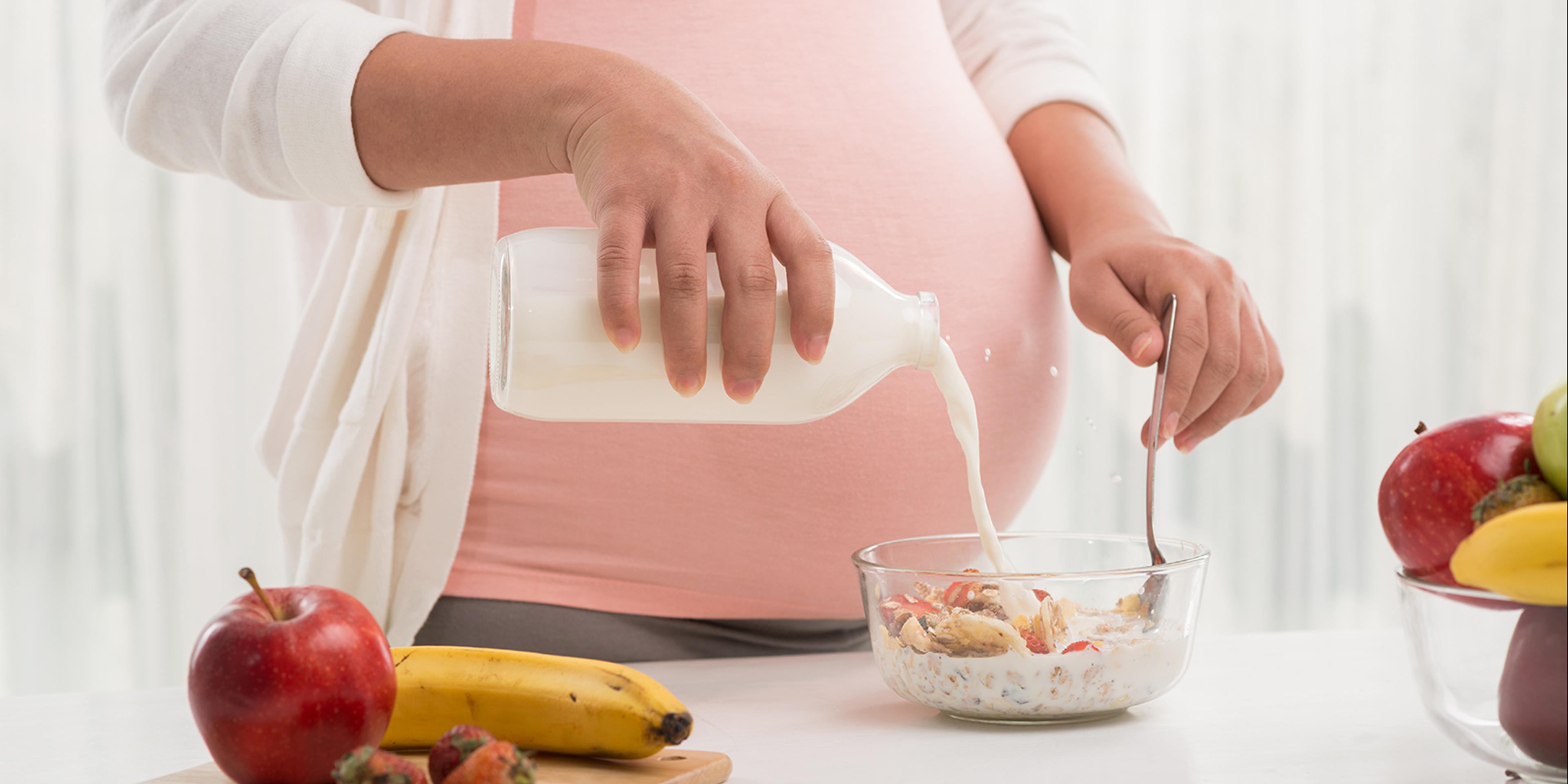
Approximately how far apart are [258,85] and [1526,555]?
2.27ft

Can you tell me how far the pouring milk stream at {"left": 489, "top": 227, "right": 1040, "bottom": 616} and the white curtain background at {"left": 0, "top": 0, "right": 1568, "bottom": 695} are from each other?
4.06ft

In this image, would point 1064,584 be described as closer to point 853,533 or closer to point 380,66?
point 853,533

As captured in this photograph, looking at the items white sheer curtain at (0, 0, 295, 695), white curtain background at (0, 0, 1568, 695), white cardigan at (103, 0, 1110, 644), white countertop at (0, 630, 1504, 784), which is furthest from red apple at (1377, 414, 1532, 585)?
white sheer curtain at (0, 0, 295, 695)

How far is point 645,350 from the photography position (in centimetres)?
59

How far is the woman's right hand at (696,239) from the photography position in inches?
21.8

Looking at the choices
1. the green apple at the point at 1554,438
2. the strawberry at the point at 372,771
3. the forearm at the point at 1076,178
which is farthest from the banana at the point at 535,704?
the forearm at the point at 1076,178

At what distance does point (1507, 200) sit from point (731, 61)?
1.96 meters

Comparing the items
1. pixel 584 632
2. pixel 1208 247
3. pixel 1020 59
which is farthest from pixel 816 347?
pixel 1208 247

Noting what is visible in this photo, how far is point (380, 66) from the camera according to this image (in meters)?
0.69

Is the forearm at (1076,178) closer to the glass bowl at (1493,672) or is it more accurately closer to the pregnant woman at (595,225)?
the pregnant woman at (595,225)

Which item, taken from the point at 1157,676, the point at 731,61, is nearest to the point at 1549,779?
the point at 1157,676

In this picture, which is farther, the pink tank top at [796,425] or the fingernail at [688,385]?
the pink tank top at [796,425]

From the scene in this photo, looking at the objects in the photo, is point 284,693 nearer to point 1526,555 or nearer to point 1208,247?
point 1526,555

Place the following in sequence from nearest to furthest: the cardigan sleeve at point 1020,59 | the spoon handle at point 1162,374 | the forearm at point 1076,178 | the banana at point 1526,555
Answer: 1. the banana at point 1526,555
2. the spoon handle at point 1162,374
3. the forearm at point 1076,178
4. the cardigan sleeve at point 1020,59
